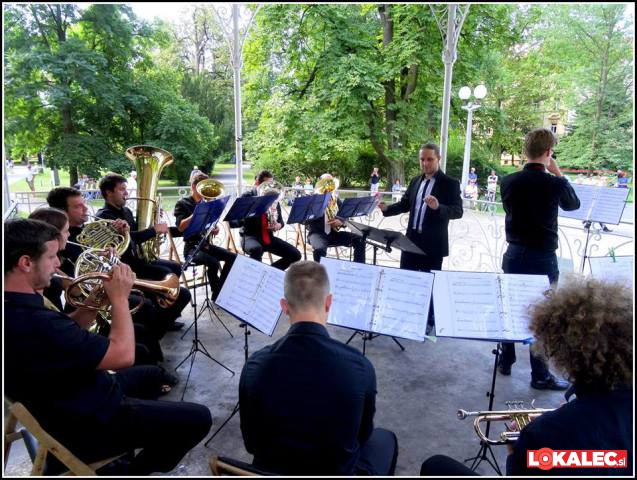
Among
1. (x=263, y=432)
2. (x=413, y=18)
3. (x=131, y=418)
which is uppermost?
(x=413, y=18)

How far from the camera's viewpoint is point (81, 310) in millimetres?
2518

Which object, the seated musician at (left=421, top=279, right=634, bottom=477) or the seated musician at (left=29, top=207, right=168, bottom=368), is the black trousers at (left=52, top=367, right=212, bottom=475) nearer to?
the seated musician at (left=29, top=207, right=168, bottom=368)

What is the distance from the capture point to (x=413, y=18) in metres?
13.4

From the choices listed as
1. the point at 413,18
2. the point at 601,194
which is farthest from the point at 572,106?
the point at 601,194

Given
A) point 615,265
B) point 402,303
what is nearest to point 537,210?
point 615,265

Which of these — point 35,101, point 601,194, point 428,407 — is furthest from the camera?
point 35,101

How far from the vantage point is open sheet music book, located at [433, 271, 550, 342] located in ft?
7.80

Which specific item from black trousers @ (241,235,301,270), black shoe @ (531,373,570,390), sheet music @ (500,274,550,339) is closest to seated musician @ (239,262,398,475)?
sheet music @ (500,274,550,339)

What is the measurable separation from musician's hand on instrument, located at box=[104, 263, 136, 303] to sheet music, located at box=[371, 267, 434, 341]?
1.32 metres

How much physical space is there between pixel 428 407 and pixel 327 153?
12.6 m

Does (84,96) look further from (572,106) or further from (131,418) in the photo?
(572,106)

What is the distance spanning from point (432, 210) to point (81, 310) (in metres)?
3.00

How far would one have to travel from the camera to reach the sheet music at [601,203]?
5.12 metres

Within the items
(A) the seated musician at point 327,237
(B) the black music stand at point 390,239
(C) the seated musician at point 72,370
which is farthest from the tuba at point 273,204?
(C) the seated musician at point 72,370
